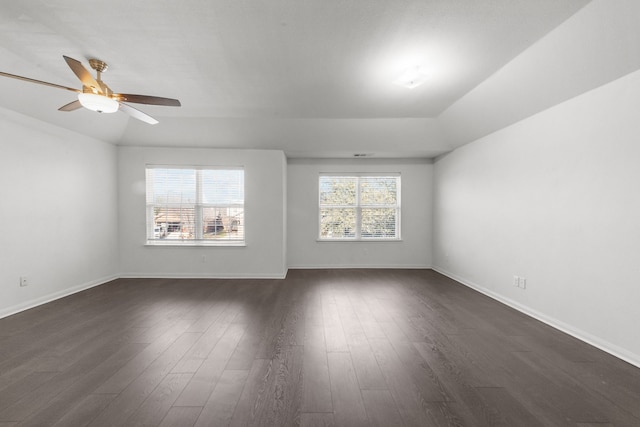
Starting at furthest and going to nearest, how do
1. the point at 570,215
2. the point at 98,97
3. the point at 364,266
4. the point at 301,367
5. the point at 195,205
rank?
the point at 364,266 < the point at 195,205 < the point at 570,215 < the point at 98,97 < the point at 301,367

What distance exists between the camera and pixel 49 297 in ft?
12.9

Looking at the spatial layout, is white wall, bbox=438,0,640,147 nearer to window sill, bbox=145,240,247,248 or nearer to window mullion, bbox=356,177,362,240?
window mullion, bbox=356,177,362,240

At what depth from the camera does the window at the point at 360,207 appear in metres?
6.24

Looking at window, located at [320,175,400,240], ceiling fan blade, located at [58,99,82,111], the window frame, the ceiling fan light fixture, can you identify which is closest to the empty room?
the ceiling fan light fixture

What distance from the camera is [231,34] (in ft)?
8.07

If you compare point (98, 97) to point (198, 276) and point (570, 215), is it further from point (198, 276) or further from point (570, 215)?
point (570, 215)

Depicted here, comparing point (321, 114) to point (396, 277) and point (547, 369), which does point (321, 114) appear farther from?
point (547, 369)

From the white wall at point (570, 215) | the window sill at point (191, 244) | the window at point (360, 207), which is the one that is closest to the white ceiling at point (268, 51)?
the white wall at point (570, 215)

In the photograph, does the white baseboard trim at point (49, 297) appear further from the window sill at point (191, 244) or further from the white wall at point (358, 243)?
the white wall at point (358, 243)

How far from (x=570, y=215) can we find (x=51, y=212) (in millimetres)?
6655

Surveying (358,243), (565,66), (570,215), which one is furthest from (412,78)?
(358,243)

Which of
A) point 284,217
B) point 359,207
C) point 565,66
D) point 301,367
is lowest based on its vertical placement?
point 301,367

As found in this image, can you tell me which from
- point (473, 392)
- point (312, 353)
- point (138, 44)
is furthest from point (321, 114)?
point (473, 392)

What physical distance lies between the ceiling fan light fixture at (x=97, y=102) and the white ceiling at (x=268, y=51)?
21.6 inches
